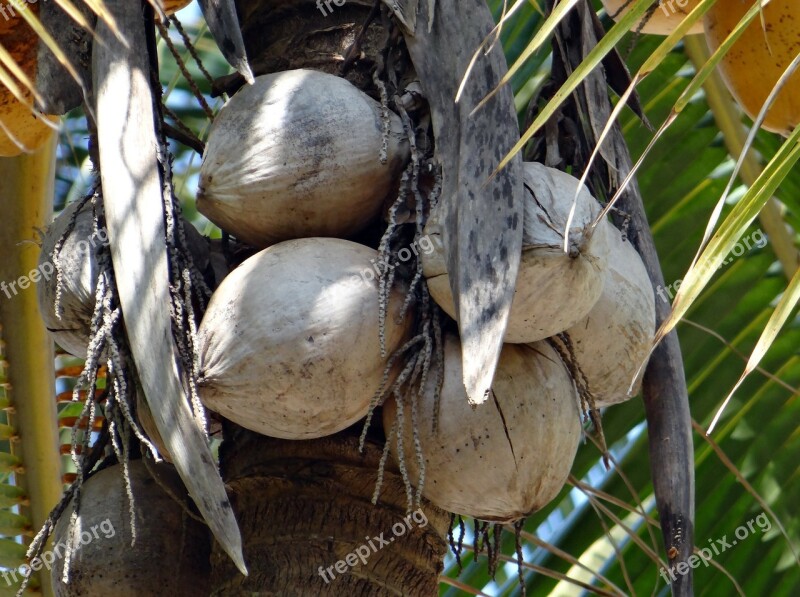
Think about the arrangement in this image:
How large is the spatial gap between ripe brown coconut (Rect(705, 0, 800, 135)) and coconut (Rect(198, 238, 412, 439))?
60cm

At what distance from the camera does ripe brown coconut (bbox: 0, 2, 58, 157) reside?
1487 millimetres

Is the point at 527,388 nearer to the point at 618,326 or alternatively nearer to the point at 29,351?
the point at 618,326

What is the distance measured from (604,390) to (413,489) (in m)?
0.29

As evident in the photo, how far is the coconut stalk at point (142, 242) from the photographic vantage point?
1032 millimetres

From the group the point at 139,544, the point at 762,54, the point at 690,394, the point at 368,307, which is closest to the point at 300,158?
the point at 368,307

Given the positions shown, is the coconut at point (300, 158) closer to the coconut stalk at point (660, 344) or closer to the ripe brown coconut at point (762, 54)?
the coconut stalk at point (660, 344)

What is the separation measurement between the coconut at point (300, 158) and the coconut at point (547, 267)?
0.12 metres

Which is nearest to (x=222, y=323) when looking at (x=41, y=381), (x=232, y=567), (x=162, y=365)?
(x=162, y=365)

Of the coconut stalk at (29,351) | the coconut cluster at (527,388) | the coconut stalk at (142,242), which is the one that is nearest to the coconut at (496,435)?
the coconut cluster at (527,388)

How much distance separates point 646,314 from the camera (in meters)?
1.35

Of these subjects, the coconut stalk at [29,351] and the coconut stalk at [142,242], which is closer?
the coconut stalk at [142,242]

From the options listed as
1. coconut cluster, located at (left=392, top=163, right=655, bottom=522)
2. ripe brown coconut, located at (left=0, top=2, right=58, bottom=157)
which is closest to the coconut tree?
ripe brown coconut, located at (left=0, top=2, right=58, bottom=157)

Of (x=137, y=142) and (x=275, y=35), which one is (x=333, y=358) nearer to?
(x=137, y=142)

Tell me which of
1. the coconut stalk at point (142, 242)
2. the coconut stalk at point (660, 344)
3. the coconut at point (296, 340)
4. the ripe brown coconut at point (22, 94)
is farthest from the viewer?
the ripe brown coconut at point (22, 94)
